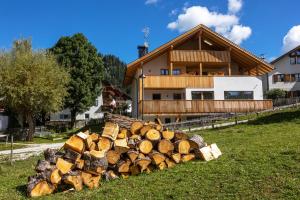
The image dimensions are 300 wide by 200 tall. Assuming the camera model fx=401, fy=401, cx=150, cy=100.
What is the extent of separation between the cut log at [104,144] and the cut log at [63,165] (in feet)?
3.43

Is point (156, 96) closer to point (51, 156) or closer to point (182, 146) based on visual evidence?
point (182, 146)

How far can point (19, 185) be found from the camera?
12742 mm

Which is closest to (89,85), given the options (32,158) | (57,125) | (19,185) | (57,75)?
(57,125)

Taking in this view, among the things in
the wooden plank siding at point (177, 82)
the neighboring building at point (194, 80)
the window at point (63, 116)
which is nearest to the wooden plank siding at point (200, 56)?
the neighboring building at point (194, 80)

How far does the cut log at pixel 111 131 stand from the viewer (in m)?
12.5

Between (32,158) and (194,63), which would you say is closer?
(32,158)

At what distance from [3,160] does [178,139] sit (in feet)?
34.2

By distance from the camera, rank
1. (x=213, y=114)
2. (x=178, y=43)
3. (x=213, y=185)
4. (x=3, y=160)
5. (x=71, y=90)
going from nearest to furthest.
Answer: (x=213, y=185), (x=3, y=160), (x=213, y=114), (x=178, y=43), (x=71, y=90)

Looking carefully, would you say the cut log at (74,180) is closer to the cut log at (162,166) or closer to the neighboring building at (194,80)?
the cut log at (162,166)

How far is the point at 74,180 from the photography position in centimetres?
1126

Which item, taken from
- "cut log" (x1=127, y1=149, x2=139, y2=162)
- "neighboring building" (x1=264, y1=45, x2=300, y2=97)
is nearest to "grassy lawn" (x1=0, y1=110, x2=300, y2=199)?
"cut log" (x1=127, y1=149, x2=139, y2=162)

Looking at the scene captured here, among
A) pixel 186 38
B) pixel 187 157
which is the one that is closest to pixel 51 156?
pixel 187 157

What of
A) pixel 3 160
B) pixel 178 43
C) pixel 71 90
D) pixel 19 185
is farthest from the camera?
pixel 71 90

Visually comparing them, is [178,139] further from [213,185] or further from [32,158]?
[32,158]
